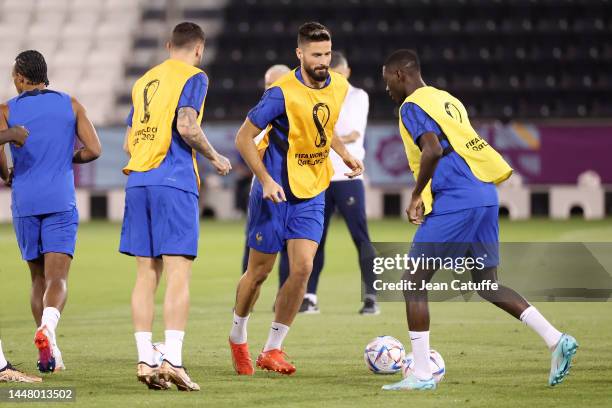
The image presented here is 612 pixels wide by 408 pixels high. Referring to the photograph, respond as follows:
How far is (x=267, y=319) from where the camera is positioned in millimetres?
10922

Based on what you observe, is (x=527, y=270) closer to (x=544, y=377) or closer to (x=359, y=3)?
(x=544, y=377)

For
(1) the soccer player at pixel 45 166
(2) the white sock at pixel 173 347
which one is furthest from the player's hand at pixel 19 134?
(2) the white sock at pixel 173 347

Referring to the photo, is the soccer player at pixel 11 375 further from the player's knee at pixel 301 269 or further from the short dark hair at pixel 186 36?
the short dark hair at pixel 186 36

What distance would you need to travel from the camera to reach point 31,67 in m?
7.82

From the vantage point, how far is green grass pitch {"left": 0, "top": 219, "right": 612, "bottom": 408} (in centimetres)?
673

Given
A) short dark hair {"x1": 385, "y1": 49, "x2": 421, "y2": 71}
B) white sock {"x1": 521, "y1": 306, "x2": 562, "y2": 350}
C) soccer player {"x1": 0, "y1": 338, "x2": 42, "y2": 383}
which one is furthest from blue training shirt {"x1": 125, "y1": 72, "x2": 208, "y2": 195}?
white sock {"x1": 521, "y1": 306, "x2": 562, "y2": 350}

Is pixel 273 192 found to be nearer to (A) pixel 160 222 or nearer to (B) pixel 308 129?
(B) pixel 308 129

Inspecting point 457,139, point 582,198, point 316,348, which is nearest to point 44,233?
point 316,348

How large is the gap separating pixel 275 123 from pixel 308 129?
0.69ft

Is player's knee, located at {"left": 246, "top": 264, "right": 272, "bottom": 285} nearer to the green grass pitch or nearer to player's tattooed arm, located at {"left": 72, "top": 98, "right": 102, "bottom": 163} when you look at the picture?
the green grass pitch

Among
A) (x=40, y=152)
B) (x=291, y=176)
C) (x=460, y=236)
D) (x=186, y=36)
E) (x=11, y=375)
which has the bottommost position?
(x=11, y=375)

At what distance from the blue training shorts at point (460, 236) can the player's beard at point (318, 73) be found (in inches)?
48.1

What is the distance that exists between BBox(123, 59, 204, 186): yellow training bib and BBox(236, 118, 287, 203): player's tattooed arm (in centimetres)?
50

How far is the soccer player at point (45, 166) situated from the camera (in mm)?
7816
